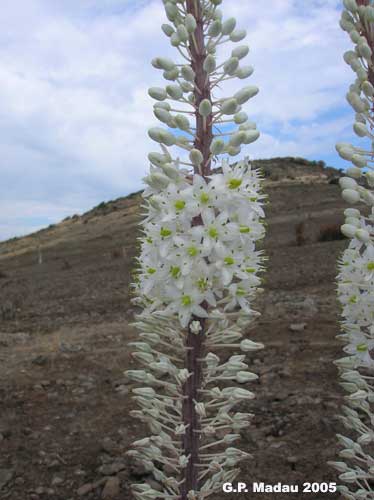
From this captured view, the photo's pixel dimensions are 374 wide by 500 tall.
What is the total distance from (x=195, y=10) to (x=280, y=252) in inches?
502

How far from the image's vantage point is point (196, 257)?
8.75ft

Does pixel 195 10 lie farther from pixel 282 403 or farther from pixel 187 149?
pixel 282 403

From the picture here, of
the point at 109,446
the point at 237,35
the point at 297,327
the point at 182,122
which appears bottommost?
the point at 109,446

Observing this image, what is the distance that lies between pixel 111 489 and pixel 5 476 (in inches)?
37.6

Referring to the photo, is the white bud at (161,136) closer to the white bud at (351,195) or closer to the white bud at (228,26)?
the white bud at (228,26)

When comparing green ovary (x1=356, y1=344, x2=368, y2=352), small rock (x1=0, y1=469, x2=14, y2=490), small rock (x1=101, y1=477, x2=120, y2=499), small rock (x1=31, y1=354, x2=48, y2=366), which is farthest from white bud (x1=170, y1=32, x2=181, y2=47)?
small rock (x1=31, y1=354, x2=48, y2=366)

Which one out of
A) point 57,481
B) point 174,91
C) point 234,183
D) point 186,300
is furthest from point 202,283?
point 57,481

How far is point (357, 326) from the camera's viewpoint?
2.97 metres

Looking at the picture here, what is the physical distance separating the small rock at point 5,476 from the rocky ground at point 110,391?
14 millimetres

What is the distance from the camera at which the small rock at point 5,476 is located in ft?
13.8

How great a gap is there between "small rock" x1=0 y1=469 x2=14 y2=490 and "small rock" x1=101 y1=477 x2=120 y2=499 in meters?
0.85

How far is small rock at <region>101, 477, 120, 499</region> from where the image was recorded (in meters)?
3.95

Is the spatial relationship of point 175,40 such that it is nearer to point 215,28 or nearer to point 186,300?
point 215,28

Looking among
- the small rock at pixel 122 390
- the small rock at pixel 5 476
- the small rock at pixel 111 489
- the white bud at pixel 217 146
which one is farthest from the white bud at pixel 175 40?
the small rock at pixel 122 390
